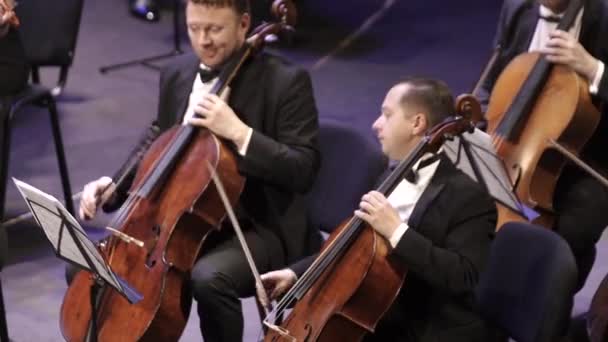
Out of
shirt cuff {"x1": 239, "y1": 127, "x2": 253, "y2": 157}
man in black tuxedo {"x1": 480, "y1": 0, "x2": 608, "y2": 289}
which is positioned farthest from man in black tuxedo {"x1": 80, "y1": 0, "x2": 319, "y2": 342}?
man in black tuxedo {"x1": 480, "y1": 0, "x2": 608, "y2": 289}

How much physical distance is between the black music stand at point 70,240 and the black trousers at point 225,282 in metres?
0.34

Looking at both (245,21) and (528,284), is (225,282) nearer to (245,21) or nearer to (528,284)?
(245,21)

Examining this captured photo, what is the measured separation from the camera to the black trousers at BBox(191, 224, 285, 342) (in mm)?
3191

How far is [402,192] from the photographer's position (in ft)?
9.75

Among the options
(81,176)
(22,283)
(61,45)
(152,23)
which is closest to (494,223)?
(22,283)

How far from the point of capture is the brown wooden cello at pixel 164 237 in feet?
10.1

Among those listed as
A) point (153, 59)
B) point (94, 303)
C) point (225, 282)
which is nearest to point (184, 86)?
point (225, 282)

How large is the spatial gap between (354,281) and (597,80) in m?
1.19

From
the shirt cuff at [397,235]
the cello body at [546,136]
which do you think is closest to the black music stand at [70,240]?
the shirt cuff at [397,235]

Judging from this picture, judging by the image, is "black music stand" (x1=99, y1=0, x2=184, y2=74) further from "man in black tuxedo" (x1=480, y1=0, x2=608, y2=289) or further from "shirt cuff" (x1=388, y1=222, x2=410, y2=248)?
"shirt cuff" (x1=388, y1=222, x2=410, y2=248)

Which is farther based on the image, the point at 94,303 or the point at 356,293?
the point at 94,303

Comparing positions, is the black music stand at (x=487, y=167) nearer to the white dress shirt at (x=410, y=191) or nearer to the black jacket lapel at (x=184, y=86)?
the white dress shirt at (x=410, y=191)

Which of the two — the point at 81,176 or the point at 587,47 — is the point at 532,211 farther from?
the point at 81,176

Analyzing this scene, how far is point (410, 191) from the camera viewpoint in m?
2.96
